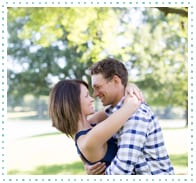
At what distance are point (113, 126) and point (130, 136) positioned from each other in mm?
45

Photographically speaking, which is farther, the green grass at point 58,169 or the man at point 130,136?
the green grass at point 58,169

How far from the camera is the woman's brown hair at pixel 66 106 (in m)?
0.99

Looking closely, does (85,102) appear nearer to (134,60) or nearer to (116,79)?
(116,79)

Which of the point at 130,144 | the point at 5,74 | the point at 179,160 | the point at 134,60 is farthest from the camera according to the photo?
the point at 134,60

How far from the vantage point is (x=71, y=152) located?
6.05 metres

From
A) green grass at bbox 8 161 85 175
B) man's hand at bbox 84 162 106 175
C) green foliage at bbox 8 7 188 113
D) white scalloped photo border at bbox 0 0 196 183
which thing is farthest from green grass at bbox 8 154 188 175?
man's hand at bbox 84 162 106 175

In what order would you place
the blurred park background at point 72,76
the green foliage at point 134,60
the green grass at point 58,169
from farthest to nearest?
the green foliage at point 134,60, the blurred park background at point 72,76, the green grass at point 58,169

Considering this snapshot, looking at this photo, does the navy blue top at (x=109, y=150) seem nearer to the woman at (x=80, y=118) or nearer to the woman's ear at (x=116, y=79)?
the woman at (x=80, y=118)

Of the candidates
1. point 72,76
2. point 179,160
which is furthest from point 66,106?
point 72,76

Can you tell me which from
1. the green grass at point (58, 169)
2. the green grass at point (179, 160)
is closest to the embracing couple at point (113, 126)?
the green grass at point (179, 160)

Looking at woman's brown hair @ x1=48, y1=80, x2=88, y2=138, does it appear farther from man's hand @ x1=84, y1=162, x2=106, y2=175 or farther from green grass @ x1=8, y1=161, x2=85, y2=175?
green grass @ x1=8, y1=161, x2=85, y2=175

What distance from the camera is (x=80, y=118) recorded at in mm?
1008

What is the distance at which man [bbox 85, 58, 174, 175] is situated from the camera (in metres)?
0.91
